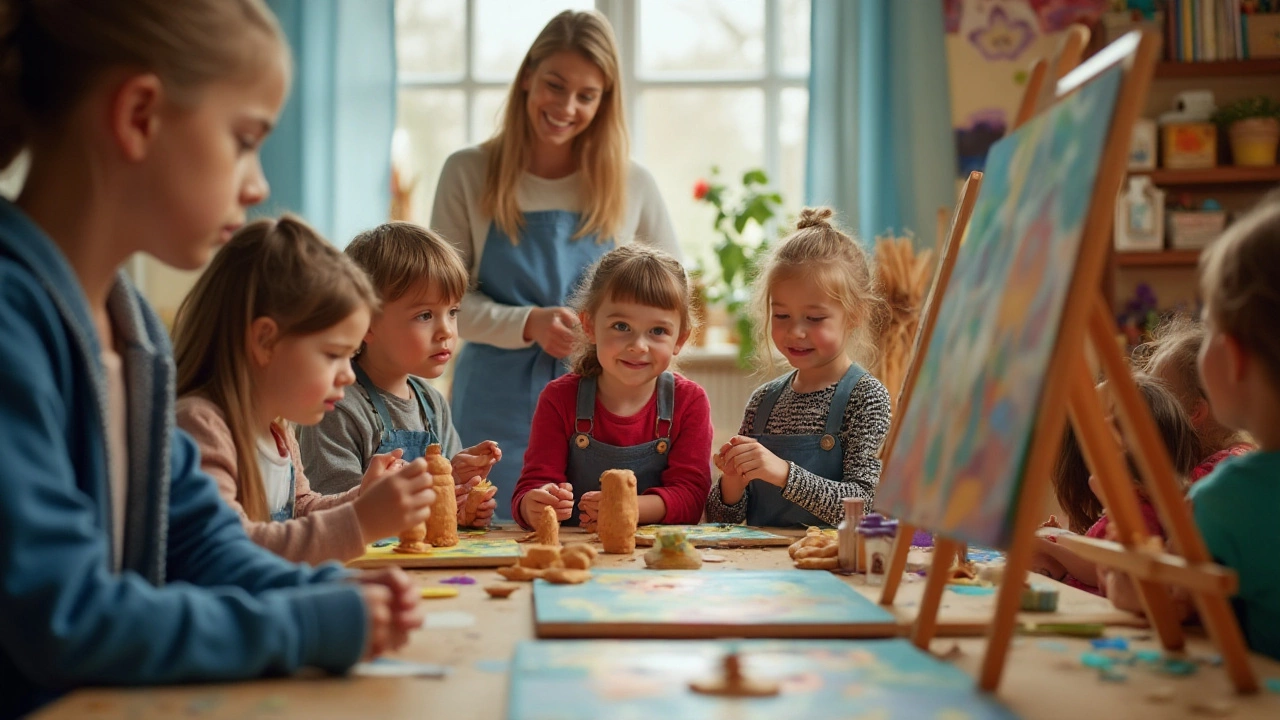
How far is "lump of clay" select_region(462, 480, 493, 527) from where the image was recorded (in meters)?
1.78

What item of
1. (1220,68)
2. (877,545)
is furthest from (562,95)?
(1220,68)

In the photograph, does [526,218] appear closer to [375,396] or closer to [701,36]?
[375,396]

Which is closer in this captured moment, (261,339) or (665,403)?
(261,339)

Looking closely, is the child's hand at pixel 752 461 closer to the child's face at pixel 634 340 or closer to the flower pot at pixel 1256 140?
the child's face at pixel 634 340

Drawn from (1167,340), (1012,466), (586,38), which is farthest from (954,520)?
(586,38)

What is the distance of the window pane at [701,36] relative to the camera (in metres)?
4.54

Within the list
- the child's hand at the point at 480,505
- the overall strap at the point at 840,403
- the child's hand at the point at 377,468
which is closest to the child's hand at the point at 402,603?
the child's hand at the point at 377,468

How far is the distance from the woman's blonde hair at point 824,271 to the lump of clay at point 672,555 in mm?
867

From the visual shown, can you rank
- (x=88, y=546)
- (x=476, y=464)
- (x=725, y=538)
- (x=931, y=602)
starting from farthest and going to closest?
(x=476, y=464) < (x=725, y=538) < (x=931, y=602) < (x=88, y=546)

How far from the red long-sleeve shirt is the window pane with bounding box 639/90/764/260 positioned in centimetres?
248

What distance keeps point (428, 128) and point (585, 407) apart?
2698mm

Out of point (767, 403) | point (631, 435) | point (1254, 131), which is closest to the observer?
point (631, 435)

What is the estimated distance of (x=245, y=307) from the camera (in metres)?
1.43

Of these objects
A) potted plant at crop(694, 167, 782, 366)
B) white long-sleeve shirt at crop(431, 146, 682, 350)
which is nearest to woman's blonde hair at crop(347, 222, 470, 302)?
white long-sleeve shirt at crop(431, 146, 682, 350)
